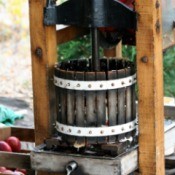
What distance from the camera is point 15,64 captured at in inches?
466

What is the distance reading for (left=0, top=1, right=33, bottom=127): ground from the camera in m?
8.68

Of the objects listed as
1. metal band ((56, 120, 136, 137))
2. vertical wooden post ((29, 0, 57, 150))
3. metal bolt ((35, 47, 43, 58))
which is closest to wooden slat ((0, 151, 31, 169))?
vertical wooden post ((29, 0, 57, 150))

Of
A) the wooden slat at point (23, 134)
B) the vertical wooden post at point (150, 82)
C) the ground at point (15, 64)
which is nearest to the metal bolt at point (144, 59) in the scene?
the vertical wooden post at point (150, 82)

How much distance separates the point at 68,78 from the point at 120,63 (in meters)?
0.56

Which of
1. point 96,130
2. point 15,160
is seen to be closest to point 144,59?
point 96,130

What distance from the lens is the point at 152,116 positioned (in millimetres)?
4270

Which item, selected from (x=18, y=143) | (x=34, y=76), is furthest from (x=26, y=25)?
(x=34, y=76)

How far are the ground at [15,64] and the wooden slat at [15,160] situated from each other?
2.95 meters

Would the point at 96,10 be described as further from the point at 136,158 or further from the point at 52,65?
the point at 136,158

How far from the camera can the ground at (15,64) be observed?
8684 mm

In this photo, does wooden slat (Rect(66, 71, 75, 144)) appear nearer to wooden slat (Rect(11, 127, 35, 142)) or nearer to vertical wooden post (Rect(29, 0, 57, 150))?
vertical wooden post (Rect(29, 0, 57, 150))

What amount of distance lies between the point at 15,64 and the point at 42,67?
7.33m

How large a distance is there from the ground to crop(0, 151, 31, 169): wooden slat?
2.95 meters

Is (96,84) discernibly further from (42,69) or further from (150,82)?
(42,69)
